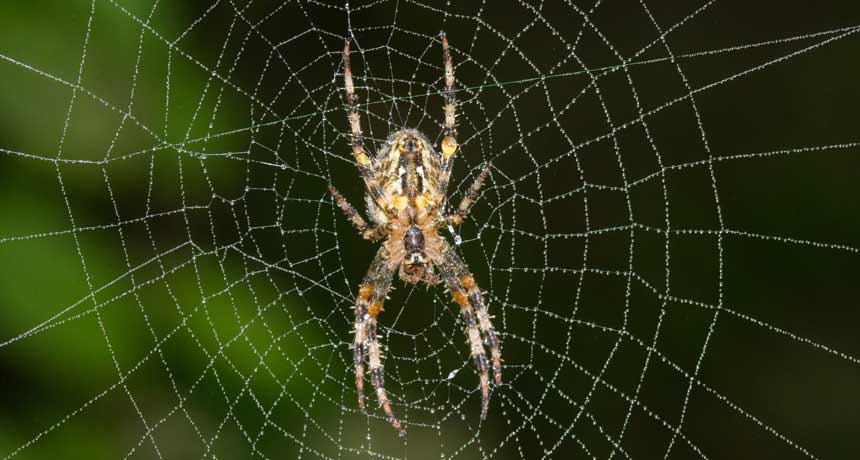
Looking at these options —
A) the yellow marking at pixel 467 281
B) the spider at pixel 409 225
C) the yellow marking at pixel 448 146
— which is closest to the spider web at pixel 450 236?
the spider at pixel 409 225

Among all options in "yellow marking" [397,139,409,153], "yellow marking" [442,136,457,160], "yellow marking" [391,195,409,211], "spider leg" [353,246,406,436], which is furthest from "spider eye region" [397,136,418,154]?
"spider leg" [353,246,406,436]

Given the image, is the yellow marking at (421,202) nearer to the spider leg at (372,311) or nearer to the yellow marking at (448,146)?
the yellow marking at (448,146)

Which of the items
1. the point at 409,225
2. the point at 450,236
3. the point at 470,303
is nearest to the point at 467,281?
the point at 470,303

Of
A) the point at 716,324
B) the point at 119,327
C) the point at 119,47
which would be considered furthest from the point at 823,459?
the point at 119,47

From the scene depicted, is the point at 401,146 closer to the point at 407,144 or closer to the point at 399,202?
the point at 407,144

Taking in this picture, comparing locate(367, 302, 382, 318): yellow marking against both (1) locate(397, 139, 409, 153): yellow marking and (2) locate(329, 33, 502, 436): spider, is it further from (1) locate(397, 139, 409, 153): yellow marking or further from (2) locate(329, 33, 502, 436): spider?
(1) locate(397, 139, 409, 153): yellow marking

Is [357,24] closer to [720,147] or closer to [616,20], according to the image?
[616,20]
